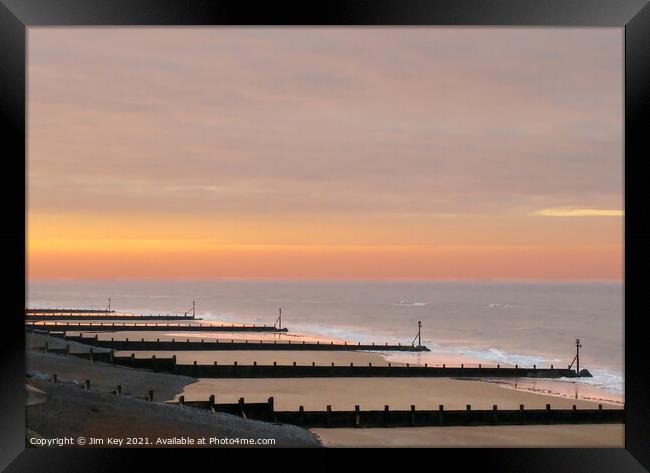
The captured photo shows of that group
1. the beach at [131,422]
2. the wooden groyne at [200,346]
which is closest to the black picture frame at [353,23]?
the beach at [131,422]

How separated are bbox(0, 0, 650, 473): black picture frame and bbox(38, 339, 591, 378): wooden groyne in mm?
21961

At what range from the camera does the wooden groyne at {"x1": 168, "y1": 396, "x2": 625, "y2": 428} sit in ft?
60.5

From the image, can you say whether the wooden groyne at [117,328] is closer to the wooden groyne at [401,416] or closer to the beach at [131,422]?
the beach at [131,422]

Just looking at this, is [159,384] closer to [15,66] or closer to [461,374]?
[461,374]

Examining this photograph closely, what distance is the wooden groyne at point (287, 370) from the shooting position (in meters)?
28.6

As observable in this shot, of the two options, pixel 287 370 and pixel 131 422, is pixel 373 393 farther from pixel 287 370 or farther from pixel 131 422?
pixel 131 422

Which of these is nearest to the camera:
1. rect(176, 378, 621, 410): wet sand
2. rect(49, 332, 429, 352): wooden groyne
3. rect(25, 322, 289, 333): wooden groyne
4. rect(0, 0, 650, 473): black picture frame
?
rect(0, 0, 650, 473): black picture frame

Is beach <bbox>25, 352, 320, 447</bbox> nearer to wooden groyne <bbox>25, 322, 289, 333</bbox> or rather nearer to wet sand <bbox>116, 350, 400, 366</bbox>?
wet sand <bbox>116, 350, 400, 366</bbox>

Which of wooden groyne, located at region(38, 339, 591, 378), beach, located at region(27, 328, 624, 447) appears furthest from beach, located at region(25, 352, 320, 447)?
wooden groyne, located at region(38, 339, 591, 378)

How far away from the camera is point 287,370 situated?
29.8 metres

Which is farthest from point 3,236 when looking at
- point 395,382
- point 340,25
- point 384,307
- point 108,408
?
point 384,307

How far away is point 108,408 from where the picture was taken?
53.0 ft

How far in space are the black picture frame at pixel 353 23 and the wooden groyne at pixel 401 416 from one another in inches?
436

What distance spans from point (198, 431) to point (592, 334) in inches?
2292
